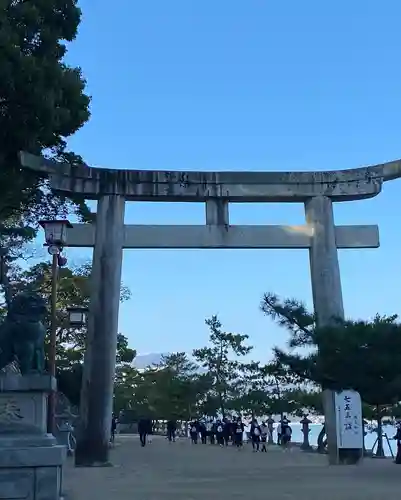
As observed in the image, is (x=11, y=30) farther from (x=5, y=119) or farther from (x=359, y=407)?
(x=359, y=407)

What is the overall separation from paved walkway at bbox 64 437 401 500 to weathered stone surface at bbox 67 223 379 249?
5.44 meters

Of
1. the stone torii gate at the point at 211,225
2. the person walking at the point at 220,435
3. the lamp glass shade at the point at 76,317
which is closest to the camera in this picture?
the lamp glass shade at the point at 76,317

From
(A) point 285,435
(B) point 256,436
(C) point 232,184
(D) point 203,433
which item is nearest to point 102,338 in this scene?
(C) point 232,184

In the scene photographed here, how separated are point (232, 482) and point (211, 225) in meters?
7.10

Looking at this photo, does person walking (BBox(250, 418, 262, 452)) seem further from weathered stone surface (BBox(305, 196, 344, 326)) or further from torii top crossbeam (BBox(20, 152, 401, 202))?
torii top crossbeam (BBox(20, 152, 401, 202))

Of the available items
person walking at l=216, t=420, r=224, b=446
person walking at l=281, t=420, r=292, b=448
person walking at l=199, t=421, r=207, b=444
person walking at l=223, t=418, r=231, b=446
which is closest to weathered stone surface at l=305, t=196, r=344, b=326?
person walking at l=281, t=420, r=292, b=448

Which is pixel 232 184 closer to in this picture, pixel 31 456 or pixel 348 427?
pixel 348 427

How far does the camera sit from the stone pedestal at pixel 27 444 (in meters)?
8.18

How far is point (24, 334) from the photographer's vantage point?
348 inches

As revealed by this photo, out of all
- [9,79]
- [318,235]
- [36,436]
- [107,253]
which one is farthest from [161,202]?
[36,436]

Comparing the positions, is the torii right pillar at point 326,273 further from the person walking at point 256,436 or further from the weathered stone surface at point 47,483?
the weathered stone surface at point 47,483

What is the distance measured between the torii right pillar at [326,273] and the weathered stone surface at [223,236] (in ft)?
0.96

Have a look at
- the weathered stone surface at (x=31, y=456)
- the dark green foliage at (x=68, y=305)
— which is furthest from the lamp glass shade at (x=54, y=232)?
the dark green foliage at (x=68, y=305)

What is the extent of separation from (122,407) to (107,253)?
34055 millimetres
